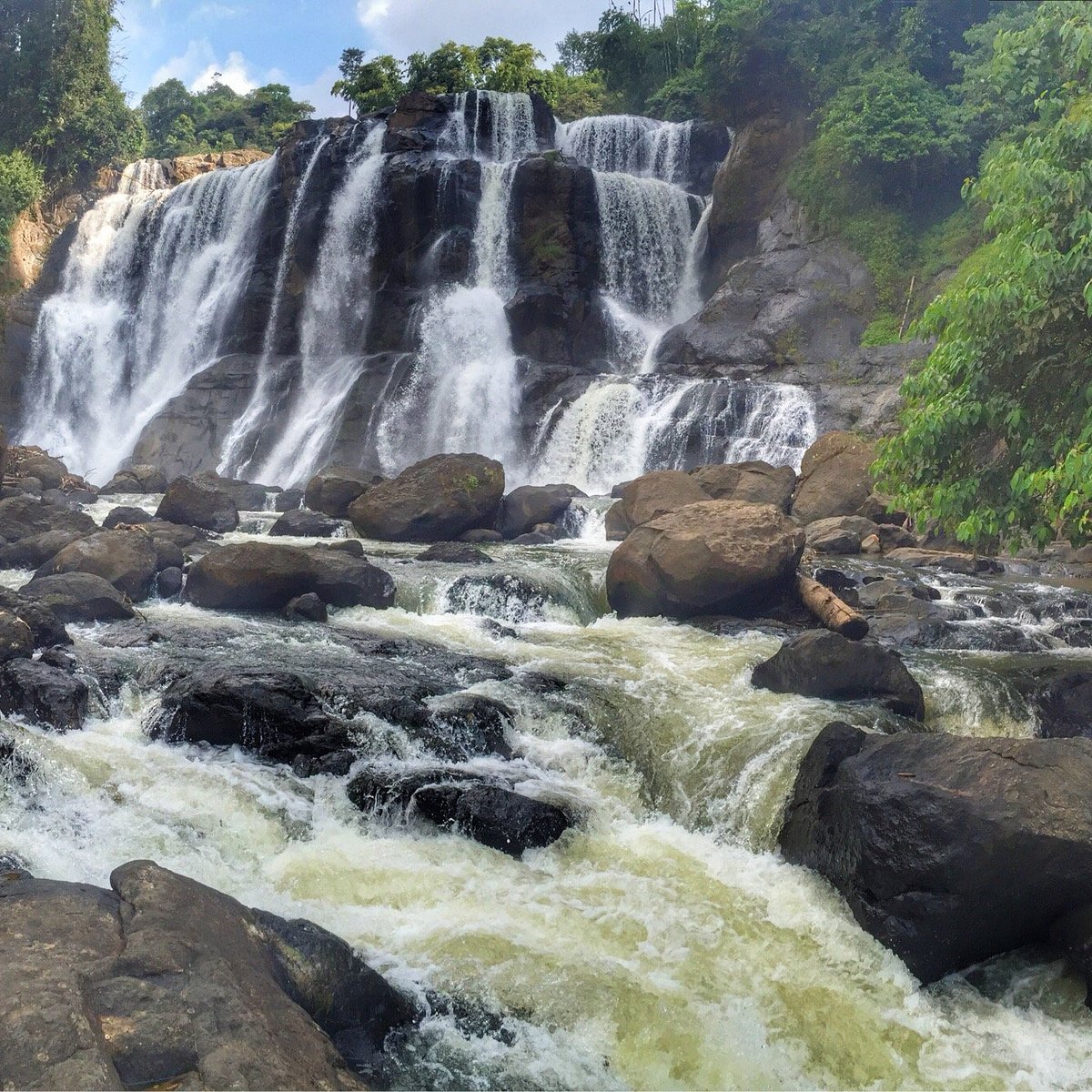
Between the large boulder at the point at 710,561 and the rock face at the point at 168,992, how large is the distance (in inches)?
323

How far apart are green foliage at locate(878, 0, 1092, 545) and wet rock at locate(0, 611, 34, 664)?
800 centimetres

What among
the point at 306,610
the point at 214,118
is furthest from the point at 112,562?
the point at 214,118

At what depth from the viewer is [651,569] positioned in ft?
43.1

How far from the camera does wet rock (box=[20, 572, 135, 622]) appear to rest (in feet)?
38.6

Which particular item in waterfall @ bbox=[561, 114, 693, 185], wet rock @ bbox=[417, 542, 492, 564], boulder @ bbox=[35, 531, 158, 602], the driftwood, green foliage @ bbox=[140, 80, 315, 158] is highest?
green foliage @ bbox=[140, 80, 315, 158]

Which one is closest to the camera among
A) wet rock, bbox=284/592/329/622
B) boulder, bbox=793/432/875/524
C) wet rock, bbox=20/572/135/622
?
wet rock, bbox=20/572/135/622

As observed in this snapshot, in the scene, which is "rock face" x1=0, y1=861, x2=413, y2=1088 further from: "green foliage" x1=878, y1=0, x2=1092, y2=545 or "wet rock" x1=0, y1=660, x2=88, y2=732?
"green foliage" x1=878, y1=0, x2=1092, y2=545

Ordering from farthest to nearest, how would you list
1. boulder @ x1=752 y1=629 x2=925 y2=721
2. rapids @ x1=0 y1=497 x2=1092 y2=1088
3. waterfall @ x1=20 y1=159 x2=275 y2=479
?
waterfall @ x1=20 y1=159 x2=275 y2=479, boulder @ x1=752 y1=629 x2=925 y2=721, rapids @ x1=0 y1=497 x2=1092 y2=1088

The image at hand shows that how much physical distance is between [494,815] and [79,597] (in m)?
7.03

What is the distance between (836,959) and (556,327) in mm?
25689

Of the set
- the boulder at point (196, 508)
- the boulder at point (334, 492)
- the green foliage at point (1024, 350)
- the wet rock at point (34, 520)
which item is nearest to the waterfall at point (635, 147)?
the boulder at point (334, 492)

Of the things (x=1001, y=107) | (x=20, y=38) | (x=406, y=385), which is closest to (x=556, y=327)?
(x=406, y=385)

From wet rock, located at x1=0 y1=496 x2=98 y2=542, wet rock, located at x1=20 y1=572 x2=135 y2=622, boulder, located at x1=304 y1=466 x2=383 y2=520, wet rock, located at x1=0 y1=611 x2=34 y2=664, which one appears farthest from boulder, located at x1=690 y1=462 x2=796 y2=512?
wet rock, located at x1=0 y1=611 x2=34 y2=664

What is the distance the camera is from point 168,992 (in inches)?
159
